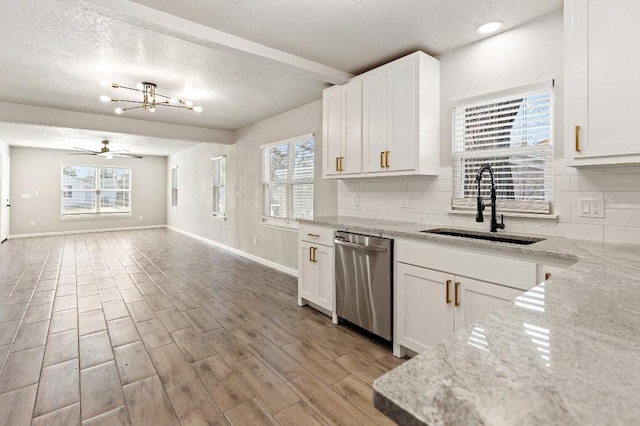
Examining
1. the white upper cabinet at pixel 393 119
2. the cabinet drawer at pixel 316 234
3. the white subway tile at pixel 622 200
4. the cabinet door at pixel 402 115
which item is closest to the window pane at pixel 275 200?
the cabinet drawer at pixel 316 234

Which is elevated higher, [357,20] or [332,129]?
[357,20]

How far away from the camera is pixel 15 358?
7.95 ft

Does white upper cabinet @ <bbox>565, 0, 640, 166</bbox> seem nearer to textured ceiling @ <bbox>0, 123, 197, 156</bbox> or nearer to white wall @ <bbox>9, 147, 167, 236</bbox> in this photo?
textured ceiling @ <bbox>0, 123, 197, 156</bbox>

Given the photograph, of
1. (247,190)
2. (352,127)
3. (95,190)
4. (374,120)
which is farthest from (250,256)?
(95,190)

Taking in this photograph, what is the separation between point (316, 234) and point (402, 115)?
143cm

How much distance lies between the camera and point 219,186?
7332 millimetres

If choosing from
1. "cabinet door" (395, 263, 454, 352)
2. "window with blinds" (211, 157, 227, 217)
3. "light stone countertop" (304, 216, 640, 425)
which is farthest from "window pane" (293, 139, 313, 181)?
"light stone countertop" (304, 216, 640, 425)

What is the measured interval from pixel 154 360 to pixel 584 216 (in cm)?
324

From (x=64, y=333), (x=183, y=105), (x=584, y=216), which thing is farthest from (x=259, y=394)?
(x=183, y=105)

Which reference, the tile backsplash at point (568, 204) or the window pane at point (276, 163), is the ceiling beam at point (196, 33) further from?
the window pane at point (276, 163)

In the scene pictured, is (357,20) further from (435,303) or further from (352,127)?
(435,303)

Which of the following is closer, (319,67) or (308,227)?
(319,67)

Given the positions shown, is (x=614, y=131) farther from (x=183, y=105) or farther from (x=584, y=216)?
(x=183, y=105)

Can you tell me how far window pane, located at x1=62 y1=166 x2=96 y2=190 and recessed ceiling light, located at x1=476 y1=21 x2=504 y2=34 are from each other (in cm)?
1080
